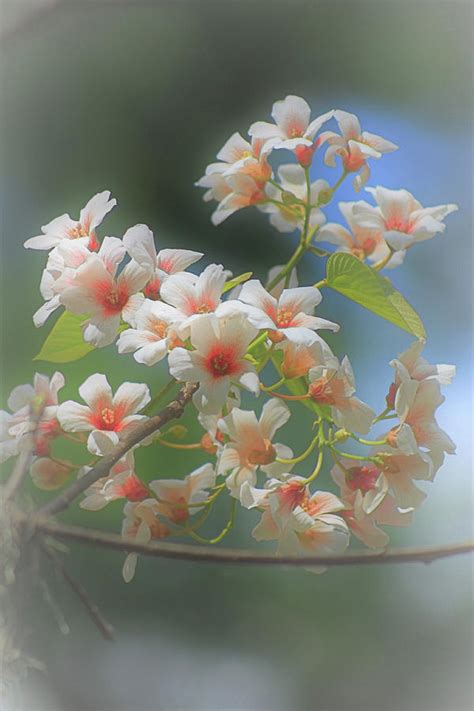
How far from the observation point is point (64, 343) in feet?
1.47

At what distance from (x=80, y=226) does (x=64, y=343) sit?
0.24ft

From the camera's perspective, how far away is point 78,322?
444 millimetres

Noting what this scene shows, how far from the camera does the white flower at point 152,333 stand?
1.14 feet

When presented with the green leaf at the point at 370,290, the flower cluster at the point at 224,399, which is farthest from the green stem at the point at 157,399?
the green leaf at the point at 370,290

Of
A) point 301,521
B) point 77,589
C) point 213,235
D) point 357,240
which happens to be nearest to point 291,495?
point 301,521

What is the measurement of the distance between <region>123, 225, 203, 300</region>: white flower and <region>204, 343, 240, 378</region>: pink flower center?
0.06 m

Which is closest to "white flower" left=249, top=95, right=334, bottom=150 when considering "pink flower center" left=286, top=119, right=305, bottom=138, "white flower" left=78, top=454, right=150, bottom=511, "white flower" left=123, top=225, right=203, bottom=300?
"pink flower center" left=286, top=119, right=305, bottom=138

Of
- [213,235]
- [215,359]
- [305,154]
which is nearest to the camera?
[215,359]

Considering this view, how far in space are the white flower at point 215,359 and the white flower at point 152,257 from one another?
5 cm

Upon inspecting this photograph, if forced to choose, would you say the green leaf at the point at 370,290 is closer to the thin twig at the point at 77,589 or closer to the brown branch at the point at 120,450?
the brown branch at the point at 120,450

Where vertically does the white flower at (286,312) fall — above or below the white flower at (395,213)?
below

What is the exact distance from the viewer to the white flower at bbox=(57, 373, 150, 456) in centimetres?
40

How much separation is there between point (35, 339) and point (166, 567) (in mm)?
659

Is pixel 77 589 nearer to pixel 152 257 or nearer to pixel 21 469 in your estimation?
pixel 21 469
